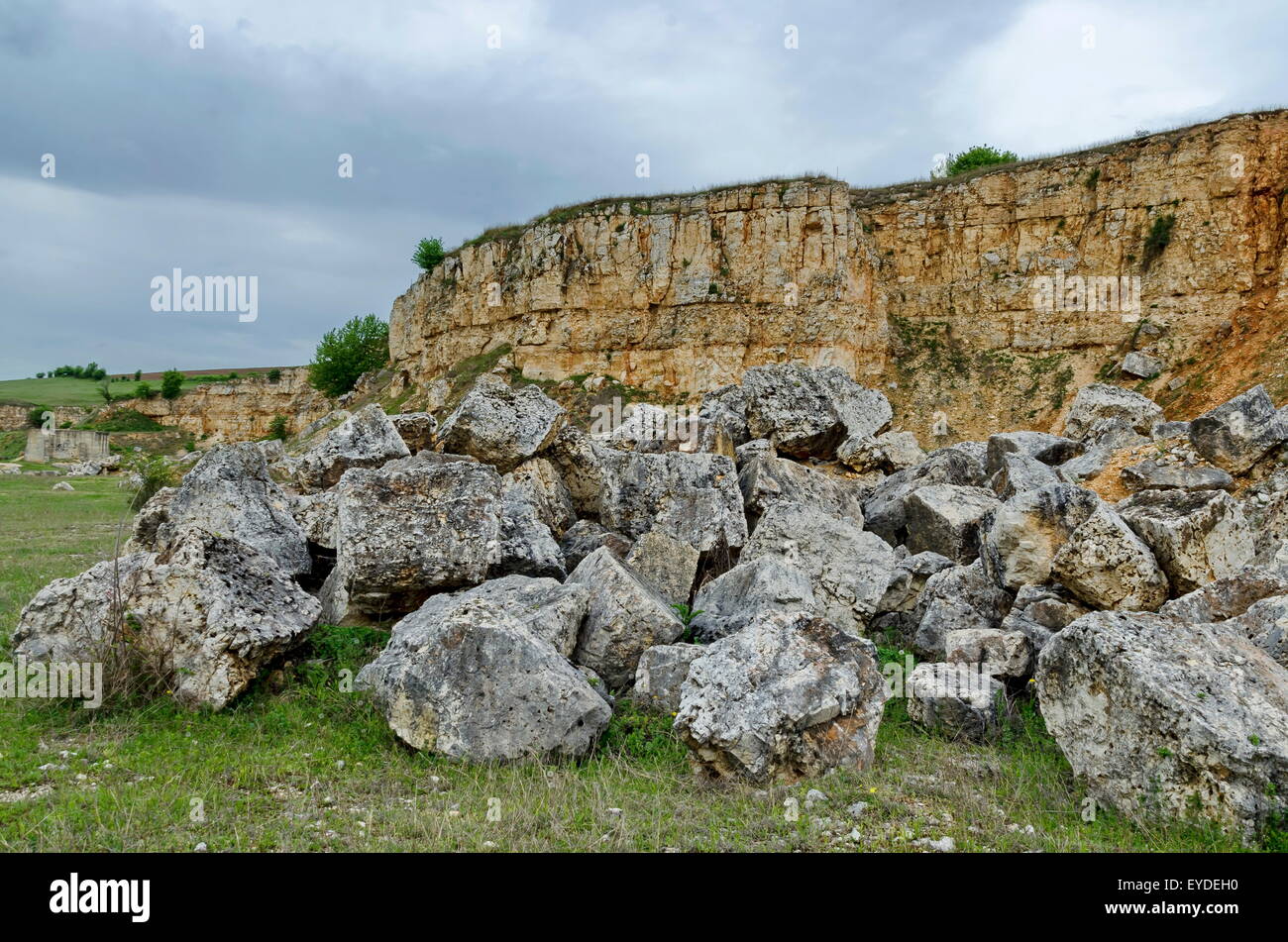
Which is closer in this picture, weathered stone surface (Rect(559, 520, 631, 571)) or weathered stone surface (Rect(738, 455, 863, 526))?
weathered stone surface (Rect(559, 520, 631, 571))

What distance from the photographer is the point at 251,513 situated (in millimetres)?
8820

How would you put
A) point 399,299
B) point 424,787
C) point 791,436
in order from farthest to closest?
point 399,299
point 791,436
point 424,787

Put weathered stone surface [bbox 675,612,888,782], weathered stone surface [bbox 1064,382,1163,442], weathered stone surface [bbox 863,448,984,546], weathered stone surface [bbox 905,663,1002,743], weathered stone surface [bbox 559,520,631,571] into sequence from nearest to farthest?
weathered stone surface [bbox 675,612,888,782] → weathered stone surface [bbox 905,663,1002,743] → weathered stone surface [bbox 559,520,631,571] → weathered stone surface [bbox 863,448,984,546] → weathered stone surface [bbox 1064,382,1163,442]

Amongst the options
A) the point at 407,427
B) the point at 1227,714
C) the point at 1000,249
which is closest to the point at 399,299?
the point at 1000,249

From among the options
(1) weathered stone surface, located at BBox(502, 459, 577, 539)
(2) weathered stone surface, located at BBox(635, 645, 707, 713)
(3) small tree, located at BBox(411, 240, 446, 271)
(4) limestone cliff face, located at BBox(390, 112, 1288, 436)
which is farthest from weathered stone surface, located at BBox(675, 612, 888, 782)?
(3) small tree, located at BBox(411, 240, 446, 271)

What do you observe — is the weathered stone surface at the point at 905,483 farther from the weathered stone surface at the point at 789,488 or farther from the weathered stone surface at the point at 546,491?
the weathered stone surface at the point at 546,491

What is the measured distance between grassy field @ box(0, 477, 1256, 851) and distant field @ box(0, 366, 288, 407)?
226 ft

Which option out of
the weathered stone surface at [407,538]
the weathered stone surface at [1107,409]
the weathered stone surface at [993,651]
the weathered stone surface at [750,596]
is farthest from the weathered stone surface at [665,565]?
the weathered stone surface at [1107,409]

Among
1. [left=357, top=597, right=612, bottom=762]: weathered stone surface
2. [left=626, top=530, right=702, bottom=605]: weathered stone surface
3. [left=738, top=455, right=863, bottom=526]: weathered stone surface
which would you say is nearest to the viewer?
[left=357, top=597, right=612, bottom=762]: weathered stone surface

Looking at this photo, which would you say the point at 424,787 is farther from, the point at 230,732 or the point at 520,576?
the point at 520,576

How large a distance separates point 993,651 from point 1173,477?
4.88 meters

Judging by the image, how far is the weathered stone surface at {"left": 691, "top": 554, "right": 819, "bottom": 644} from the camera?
7.48 metres

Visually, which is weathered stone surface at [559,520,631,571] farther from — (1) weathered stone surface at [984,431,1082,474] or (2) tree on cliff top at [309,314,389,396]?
(2) tree on cliff top at [309,314,389,396]

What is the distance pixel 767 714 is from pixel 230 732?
153 inches
